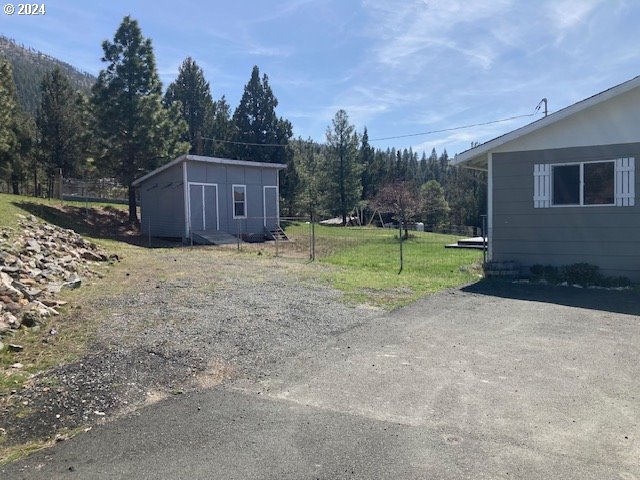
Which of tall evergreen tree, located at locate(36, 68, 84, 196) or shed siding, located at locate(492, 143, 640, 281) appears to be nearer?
shed siding, located at locate(492, 143, 640, 281)

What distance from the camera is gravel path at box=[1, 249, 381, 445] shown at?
3875mm

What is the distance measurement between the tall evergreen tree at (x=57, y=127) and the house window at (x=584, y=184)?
2944 centimetres

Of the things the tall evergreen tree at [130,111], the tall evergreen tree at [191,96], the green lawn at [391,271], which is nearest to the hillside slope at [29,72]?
the tall evergreen tree at [191,96]

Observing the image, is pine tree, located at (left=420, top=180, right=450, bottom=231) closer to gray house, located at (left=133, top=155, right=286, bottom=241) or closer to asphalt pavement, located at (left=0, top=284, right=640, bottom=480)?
gray house, located at (left=133, top=155, right=286, bottom=241)

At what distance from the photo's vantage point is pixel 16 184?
101ft

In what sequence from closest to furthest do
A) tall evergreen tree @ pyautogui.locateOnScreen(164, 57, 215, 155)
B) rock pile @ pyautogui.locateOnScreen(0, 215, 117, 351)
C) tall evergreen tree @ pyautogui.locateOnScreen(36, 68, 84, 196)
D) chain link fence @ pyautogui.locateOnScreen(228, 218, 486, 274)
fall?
rock pile @ pyautogui.locateOnScreen(0, 215, 117, 351) < chain link fence @ pyautogui.locateOnScreen(228, 218, 486, 274) < tall evergreen tree @ pyautogui.locateOnScreen(36, 68, 84, 196) < tall evergreen tree @ pyautogui.locateOnScreen(164, 57, 215, 155)

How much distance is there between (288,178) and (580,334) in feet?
107

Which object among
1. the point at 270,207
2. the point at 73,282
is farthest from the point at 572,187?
the point at 270,207

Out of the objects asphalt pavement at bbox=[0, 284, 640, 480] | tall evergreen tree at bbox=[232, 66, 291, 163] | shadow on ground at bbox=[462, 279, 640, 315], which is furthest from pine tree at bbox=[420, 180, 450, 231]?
asphalt pavement at bbox=[0, 284, 640, 480]

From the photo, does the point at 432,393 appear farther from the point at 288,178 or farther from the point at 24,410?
the point at 288,178

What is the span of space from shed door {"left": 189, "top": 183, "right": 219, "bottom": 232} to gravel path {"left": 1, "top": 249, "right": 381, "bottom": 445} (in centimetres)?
1120

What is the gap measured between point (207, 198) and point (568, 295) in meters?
16.4

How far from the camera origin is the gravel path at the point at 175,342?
3875 mm

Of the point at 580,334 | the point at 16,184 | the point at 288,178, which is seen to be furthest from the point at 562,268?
the point at 16,184
